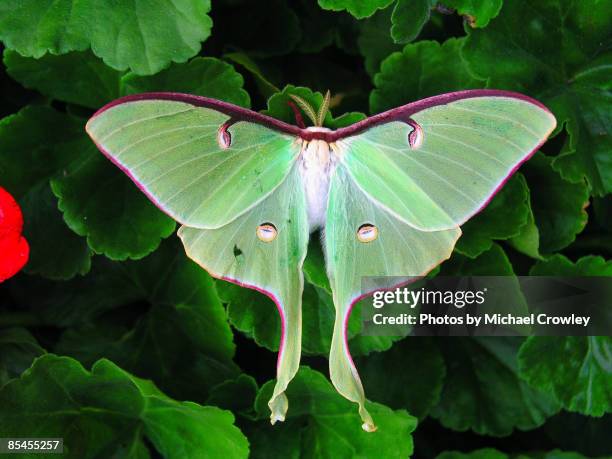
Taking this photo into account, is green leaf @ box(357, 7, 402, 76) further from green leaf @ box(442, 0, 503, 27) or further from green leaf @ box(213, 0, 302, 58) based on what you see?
green leaf @ box(442, 0, 503, 27)

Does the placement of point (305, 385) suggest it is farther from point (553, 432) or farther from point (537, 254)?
point (553, 432)

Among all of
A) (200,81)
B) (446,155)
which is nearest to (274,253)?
(446,155)

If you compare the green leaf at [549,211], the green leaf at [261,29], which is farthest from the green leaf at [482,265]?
the green leaf at [261,29]

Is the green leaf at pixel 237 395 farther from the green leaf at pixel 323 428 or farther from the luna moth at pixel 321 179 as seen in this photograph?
the luna moth at pixel 321 179

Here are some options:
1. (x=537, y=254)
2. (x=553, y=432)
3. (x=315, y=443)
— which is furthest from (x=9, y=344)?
(x=553, y=432)

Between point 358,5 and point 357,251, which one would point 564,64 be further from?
point 357,251

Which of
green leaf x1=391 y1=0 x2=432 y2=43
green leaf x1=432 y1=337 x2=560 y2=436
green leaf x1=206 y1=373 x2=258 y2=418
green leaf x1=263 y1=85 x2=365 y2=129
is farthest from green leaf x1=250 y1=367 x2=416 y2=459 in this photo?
green leaf x1=391 y1=0 x2=432 y2=43
